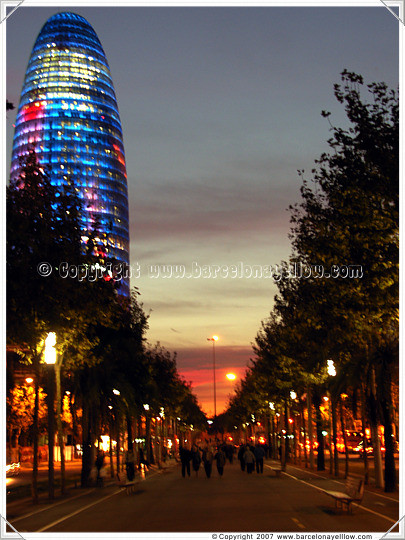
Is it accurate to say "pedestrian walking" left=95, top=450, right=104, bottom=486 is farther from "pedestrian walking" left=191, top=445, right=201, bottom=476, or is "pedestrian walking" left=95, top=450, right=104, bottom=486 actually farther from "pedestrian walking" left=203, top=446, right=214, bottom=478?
"pedestrian walking" left=191, top=445, right=201, bottom=476

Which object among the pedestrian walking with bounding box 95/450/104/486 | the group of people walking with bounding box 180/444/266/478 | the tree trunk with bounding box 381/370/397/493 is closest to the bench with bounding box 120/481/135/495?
the pedestrian walking with bounding box 95/450/104/486

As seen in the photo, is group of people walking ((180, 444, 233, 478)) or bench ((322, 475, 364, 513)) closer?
bench ((322, 475, 364, 513))

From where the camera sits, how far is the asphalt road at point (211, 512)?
19.0 m

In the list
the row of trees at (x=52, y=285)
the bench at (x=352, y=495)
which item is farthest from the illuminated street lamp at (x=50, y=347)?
the bench at (x=352, y=495)

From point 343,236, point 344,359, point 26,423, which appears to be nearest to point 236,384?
→ point 26,423

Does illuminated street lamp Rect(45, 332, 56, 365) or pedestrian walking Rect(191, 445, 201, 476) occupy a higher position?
illuminated street lamp Rect(45, 332, 56, 365)

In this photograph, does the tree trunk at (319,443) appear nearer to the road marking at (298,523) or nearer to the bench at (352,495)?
the bench at (352,495)

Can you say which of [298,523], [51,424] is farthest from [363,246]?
[51,424]

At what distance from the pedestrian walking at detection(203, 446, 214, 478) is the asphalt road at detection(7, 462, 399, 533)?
12.1 meters

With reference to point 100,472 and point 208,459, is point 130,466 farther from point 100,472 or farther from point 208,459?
point 208,459

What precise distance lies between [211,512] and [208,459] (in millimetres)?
24366

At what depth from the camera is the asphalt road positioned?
62.2 ft

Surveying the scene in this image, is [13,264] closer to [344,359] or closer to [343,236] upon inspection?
[343,236]

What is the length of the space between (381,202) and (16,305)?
11.3m
